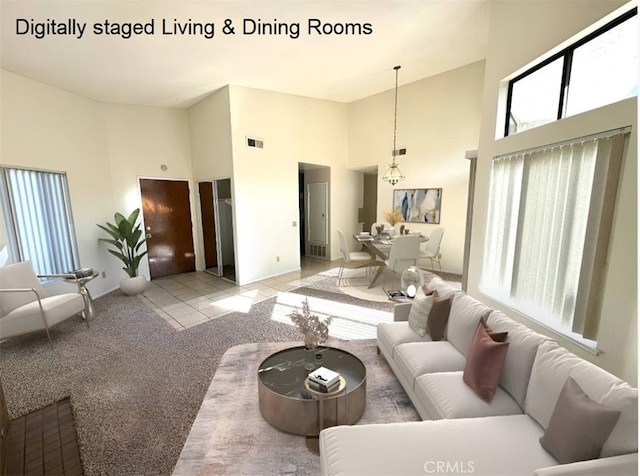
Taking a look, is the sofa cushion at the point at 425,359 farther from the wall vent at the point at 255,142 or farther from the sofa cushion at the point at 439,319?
the wall vent at the point at 255,142

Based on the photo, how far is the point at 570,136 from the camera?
7.16 feet

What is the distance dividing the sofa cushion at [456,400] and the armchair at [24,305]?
3.84 meters

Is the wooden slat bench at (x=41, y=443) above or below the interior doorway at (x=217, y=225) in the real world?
below

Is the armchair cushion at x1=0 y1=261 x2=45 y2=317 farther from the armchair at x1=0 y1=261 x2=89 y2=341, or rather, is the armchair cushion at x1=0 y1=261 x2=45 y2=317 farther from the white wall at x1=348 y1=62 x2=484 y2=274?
the white wall at x1=348 y1=62 x2=484 y2=274

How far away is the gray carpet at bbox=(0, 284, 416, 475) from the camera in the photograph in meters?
1.83

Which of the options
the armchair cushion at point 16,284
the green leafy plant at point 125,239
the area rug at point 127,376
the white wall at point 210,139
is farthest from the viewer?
the white wall at point 210,139

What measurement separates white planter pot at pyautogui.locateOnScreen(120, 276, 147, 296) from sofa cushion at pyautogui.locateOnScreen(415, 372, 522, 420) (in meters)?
4.76

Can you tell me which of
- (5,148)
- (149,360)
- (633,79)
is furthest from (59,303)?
(633,79)

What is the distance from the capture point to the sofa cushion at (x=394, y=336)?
232 centimetres

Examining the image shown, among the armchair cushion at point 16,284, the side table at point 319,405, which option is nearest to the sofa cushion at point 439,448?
the side table at point 319,405

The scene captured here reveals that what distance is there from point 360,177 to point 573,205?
17.9 ft

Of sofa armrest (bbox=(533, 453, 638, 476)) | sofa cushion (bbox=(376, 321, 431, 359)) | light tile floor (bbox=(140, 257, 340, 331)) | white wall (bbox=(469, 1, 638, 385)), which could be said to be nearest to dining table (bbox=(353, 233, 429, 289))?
light tile floor (bbox=(140, 257, 340, 331))

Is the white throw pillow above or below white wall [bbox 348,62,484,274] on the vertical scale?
below

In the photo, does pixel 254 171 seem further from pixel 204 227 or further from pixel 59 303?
pixel 59 303
